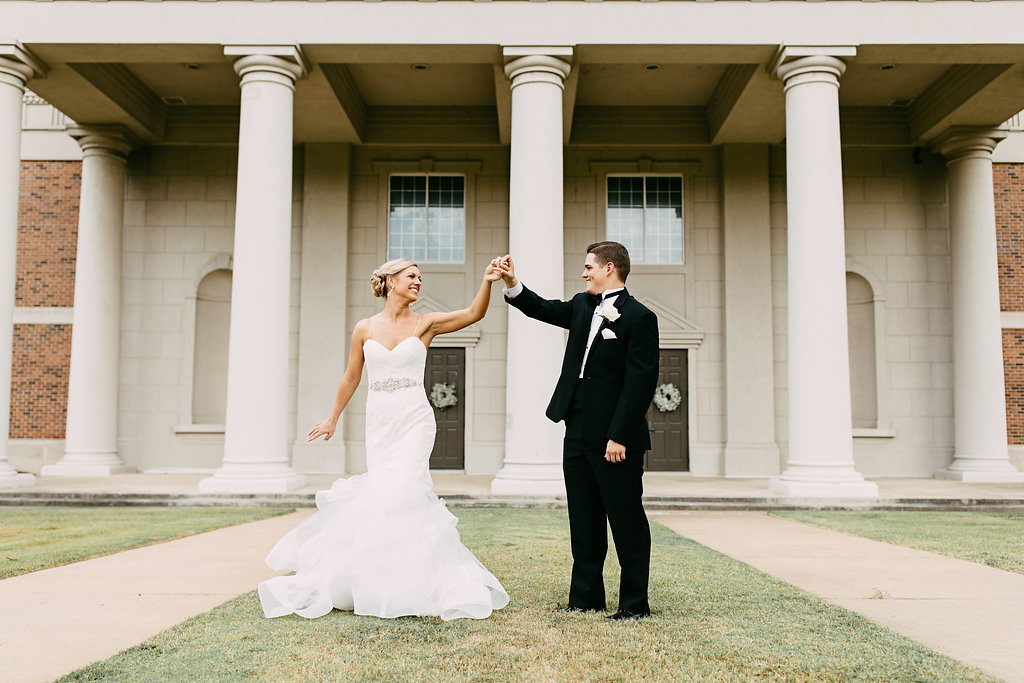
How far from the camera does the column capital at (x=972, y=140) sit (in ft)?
63.0

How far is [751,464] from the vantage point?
19.4 meters

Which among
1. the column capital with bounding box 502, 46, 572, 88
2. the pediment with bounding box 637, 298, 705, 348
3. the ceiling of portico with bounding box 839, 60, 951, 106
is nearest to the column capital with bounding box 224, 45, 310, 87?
the column capital with bounding box 502, 46, 572, 88

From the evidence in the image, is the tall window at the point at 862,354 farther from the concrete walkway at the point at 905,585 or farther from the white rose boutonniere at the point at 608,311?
the white rose boutonniere at the point at 608,311

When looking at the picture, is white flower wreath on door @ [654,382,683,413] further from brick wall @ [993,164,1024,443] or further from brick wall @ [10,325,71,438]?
brick wall @ [10,325,71,438]

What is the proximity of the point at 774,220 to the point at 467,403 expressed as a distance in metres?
8.64

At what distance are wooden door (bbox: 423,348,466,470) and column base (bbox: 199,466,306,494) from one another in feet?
20.3

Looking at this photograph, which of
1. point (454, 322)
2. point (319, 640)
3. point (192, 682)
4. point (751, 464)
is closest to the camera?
point (192, 682)

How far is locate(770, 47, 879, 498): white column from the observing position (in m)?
14.1

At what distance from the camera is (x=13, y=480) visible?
1479 centimetres

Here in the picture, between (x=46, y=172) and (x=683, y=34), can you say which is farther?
(x=46, y=172)

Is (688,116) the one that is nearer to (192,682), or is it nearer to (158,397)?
(158,397)

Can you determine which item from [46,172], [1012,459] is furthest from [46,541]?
[1012,459]

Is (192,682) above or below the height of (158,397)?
below

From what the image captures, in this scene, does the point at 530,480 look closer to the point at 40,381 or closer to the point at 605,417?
the point at 605,417
